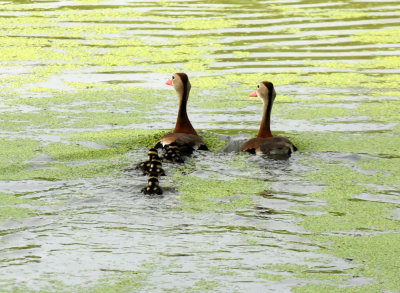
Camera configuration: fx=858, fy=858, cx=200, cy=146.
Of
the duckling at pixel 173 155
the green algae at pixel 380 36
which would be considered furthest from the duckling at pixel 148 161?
the green algae at pixel 380 36

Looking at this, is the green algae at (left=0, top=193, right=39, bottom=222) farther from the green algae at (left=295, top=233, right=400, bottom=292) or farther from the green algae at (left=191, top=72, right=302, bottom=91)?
the green algae at (left=191, top=72, right=302, bottom=91)

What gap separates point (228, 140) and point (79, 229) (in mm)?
3256

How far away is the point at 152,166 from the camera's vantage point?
282 inches

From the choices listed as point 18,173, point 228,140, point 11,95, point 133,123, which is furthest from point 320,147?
point 11,95

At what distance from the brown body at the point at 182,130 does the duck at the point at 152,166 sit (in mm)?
817

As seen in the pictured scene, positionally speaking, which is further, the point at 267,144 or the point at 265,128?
the point at 265,128

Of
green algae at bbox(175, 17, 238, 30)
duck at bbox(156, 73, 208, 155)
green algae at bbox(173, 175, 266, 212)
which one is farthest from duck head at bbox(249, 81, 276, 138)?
green algae at bbox(175, 17, 238, 30)

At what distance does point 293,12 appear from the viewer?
704 inches

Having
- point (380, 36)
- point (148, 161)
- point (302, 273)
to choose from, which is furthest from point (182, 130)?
point (380, 36)

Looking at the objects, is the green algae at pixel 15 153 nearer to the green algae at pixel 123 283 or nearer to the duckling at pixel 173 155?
the duckling at pixel 173 155

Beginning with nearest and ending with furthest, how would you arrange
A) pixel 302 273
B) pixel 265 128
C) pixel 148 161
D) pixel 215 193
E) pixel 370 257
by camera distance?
pixel 302 273
pixel 370 257
pixel 215 193
pixel 148 161
pixel 265 128

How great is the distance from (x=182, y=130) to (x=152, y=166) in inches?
68.1

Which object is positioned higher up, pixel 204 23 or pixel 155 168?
pixel 204 23

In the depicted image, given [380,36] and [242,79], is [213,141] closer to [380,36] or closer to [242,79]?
[242,79]
